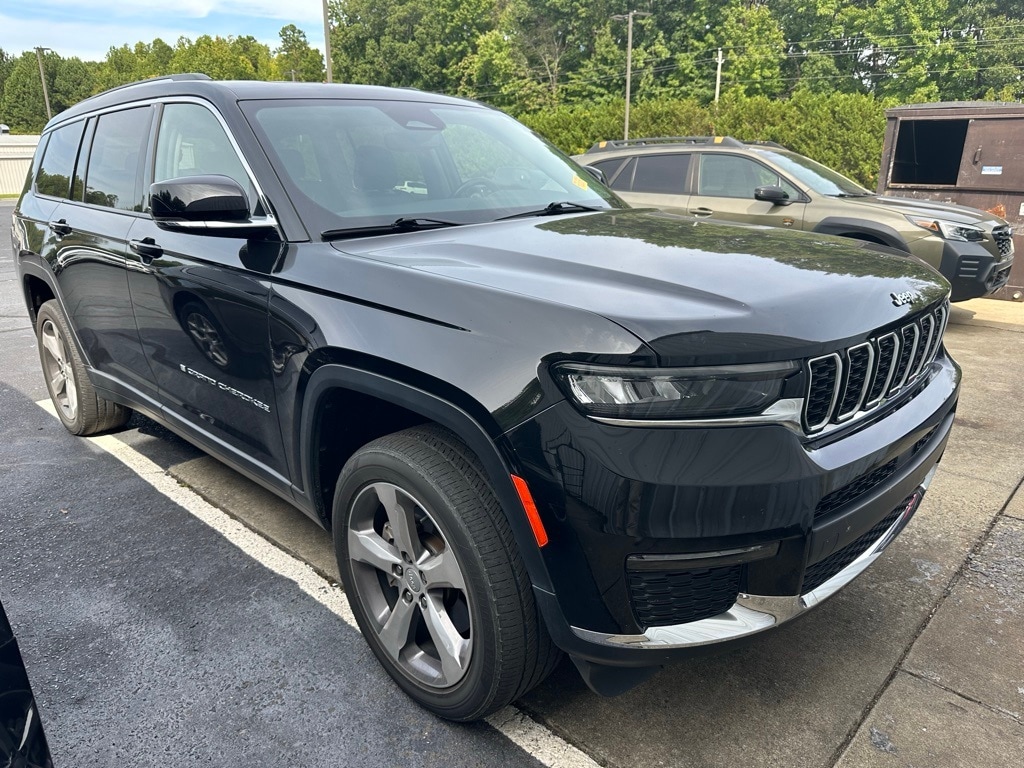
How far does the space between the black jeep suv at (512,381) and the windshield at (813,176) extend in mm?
5359

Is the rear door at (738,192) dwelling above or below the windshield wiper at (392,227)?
below

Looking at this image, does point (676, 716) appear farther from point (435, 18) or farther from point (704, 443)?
point (435, 18)

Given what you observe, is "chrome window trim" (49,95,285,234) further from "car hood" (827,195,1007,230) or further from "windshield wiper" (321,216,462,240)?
"car hood" (827,195,1007,230)

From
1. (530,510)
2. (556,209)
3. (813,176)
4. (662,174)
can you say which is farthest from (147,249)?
(813,176)

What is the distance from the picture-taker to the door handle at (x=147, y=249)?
299 cm

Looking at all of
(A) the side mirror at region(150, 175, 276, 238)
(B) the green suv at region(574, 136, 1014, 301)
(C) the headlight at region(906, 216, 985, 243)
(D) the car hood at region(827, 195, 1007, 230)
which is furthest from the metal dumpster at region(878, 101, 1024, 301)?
(A) the side mirror at region(150, 175, 276, 238)

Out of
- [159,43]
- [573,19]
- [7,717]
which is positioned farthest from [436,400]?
[159,43]

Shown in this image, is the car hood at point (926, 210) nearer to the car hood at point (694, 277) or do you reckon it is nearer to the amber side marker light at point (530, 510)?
the car hood at point (694, 277)

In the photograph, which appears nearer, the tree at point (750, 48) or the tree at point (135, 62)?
the tree at point (750, 48)

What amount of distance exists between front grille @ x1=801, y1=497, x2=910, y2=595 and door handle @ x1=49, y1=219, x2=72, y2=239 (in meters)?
3.68

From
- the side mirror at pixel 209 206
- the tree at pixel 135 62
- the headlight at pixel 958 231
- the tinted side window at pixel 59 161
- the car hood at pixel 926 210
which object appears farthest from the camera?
the tree at pixel 135 62

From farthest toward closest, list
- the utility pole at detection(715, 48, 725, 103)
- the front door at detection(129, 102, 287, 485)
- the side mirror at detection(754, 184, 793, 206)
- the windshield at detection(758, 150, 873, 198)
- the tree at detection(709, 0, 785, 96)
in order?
the tree at detection(709, 0, 785, 96) < the utility pole at detection(715, 48, 725, 103) < the windshield at detection(758, 150, 873, 198) < the side mirror at detection(754, 184, 793, 206) < the front door at detection(129, 102, 287, 485)

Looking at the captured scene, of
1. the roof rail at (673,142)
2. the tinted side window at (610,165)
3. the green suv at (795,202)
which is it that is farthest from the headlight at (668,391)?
the tinted side window at (610,165)

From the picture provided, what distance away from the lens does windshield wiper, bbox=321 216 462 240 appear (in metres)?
2.41
